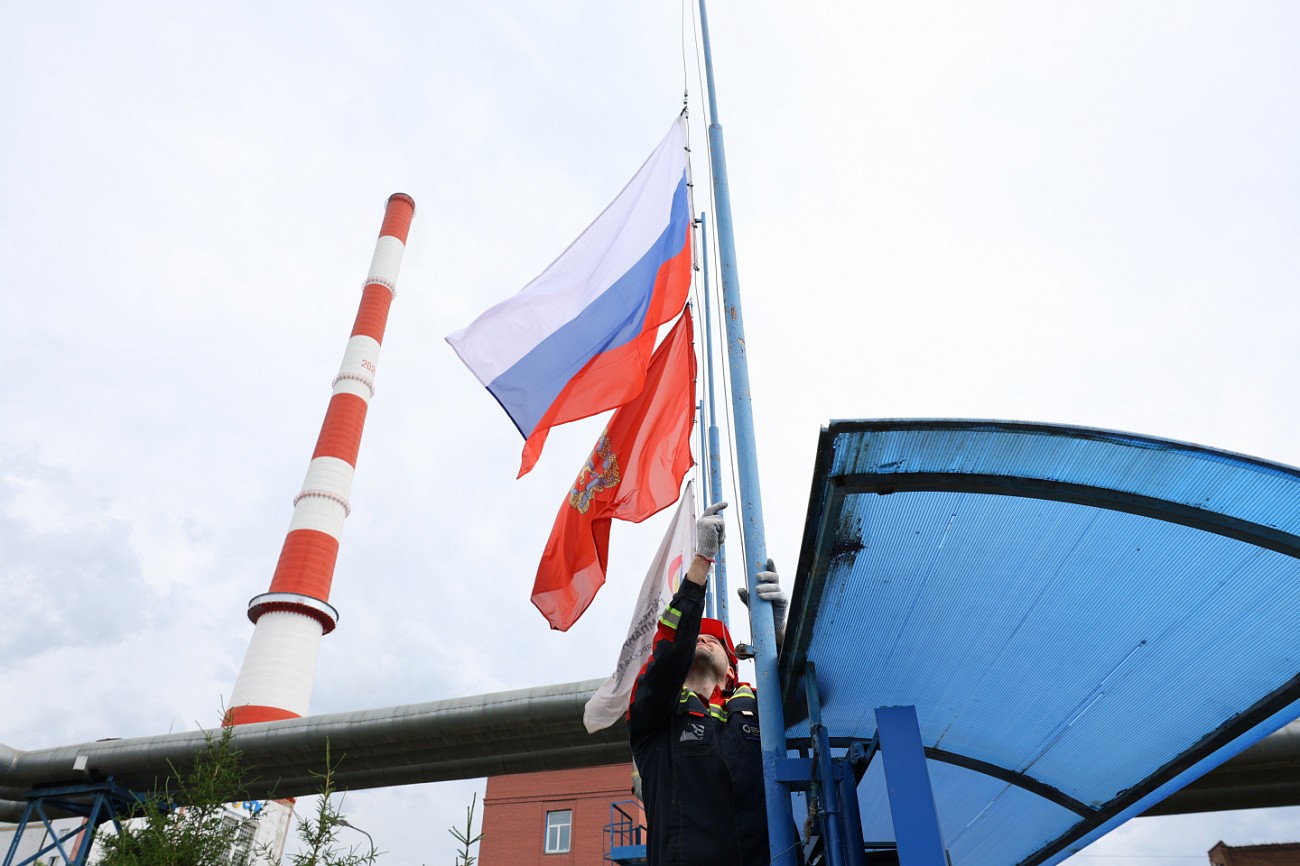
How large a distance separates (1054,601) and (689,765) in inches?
63.4

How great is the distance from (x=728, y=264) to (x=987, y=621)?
244cm

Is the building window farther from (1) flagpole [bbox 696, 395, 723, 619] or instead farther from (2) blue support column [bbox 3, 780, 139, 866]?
(1) flagpole [bbox 696, 395, 723, 619]

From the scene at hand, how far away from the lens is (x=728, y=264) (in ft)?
16.3

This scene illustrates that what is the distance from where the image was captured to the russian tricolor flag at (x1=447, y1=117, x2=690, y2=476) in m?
5.82

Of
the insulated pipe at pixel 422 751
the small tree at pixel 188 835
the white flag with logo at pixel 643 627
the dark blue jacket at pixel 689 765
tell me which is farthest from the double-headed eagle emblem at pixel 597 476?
the insulated pipe at pixel 422 751

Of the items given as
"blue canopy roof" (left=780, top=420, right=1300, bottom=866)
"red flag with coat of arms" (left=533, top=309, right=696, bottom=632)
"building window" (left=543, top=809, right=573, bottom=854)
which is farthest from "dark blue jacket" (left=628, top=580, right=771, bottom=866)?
"building window" (left=543, top=809, right=573, bottom=854)

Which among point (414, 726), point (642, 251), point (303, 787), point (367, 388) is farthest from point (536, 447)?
point (367, 388)

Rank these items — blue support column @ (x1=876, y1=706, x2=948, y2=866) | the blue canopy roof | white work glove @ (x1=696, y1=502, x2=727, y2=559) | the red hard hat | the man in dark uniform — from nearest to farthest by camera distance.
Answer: the blue canopy roof → blue support column @ (x1=876, y1=706, x2=948, y2=866) → the man in dark uniform → white work glove @ (x1=696, y1=502, x2=727, y2=559) → the red hard hat

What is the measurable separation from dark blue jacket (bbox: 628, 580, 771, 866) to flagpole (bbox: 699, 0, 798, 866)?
179mm

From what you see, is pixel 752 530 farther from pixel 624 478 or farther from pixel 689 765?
pixel 624 478

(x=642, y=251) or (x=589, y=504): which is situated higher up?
(x=642, y=251)

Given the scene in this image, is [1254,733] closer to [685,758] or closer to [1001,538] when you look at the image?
[1001,538]

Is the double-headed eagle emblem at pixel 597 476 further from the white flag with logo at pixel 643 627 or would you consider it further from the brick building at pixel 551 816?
the brick building at pixel 551 816

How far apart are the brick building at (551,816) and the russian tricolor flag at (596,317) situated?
20556mm
